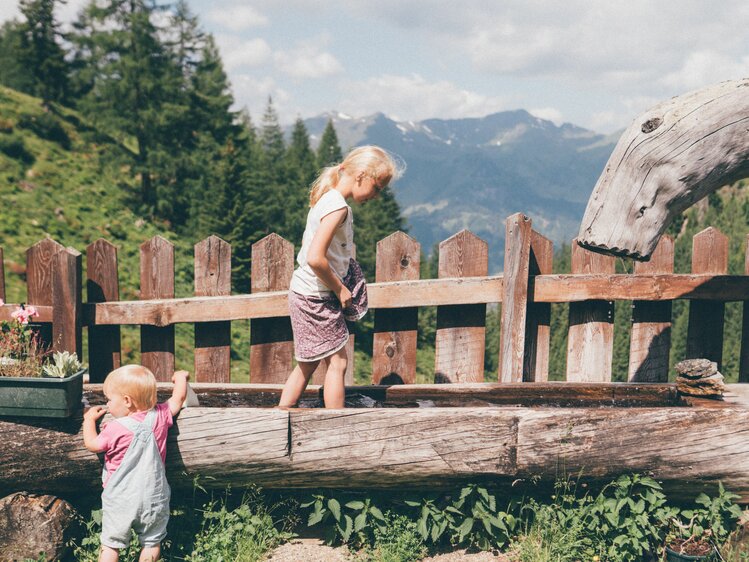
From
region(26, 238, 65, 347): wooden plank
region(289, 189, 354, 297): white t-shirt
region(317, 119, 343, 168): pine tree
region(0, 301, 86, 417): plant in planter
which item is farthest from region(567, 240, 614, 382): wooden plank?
region(317, 119, 343, 168): pine tree

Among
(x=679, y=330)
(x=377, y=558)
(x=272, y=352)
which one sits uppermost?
(x=272, y=352)

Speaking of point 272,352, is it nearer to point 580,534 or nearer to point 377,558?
point 377,558

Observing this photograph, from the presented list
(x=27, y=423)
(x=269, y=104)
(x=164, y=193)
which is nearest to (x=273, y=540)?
(x=27, y=423)

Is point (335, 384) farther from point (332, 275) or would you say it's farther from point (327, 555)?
point (327, 555)

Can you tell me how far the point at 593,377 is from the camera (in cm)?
468

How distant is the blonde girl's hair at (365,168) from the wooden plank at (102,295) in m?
1.58

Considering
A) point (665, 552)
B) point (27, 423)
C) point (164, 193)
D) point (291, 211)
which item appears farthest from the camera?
point (291, 211)

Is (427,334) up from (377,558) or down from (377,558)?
down

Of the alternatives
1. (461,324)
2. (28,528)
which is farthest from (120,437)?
(461,324)

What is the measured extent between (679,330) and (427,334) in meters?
19.4

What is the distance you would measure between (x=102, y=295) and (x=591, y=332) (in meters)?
3.38

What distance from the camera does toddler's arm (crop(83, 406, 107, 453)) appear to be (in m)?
2.98

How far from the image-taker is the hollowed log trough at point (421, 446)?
10.2ft

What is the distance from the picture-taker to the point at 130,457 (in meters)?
2.99
